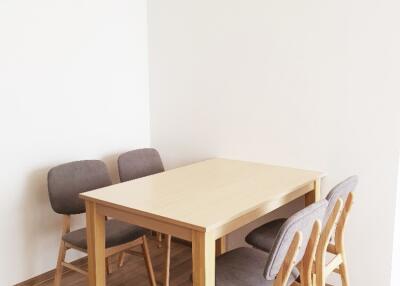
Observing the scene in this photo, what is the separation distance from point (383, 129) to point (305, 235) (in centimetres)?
92

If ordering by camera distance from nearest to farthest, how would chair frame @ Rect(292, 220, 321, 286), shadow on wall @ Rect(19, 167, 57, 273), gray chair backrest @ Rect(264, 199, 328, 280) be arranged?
gray chair backrest @ Rect(264, 199, 328, 280) < chair frame @ Rect(292, 220, 321, 286) < shadow on wall @ Rect(19, 167, 57, 273)

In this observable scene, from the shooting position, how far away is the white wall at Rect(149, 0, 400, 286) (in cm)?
219

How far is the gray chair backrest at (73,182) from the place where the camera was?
2.38 m

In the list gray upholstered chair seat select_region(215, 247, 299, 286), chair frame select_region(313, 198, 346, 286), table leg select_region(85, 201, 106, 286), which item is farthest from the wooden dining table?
chair frame select_region(313, 198, 346, 286)

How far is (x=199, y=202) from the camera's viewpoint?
187cm

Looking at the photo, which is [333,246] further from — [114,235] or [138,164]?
[138,164]

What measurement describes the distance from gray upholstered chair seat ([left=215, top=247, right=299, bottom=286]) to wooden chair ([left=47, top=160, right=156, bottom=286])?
1.96 feet

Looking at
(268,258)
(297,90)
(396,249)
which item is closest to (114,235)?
(268,258)

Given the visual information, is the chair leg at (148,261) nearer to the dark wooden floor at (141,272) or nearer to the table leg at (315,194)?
the dark wooden floor at (141,272)

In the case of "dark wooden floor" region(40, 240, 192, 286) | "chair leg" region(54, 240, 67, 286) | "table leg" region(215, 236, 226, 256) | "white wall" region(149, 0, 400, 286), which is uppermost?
Result: "white wall" region(149, 0, 400, 286)

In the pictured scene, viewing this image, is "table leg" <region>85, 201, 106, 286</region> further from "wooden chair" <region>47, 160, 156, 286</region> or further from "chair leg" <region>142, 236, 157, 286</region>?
"chair leg" <region>142, 236, 157, 286</region>

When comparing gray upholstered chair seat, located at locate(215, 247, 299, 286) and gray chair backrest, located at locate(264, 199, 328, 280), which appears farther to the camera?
gray upholstered chair seat, located at locate(215, 247, 299, 286)

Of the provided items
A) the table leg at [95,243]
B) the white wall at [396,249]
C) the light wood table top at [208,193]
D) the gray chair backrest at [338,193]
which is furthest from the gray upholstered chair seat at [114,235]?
the white wall at [396,249]

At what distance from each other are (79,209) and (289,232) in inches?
57.5
